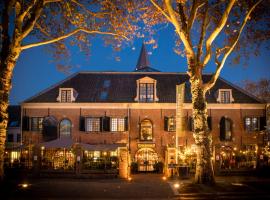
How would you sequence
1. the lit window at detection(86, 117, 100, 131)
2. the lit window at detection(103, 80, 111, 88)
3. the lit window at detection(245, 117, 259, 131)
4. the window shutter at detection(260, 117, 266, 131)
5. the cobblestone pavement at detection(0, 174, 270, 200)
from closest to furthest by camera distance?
1. the cobblestone pavement at detection(0, 174, 270, 200)
2. the lit window at detection(86, 117, 100, 131)
3. the window shutter at detection(260, 117, 266, 131)
4. the lit window at detection(245, 117, 259, 131)
5. the lit window at detection(103, 80, 111, 88)

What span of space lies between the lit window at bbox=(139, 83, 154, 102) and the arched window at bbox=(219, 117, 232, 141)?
7461 mm

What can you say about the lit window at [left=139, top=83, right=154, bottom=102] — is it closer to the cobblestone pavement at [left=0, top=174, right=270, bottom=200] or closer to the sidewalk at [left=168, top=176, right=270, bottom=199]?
the cobblestone pavement at [left=0, top=174, right=270, bottom=200]

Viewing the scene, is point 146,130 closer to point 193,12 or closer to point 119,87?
point 119,87

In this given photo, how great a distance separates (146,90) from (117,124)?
4.59 metres

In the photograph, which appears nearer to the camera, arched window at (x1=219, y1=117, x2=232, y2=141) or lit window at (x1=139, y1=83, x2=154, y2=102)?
arched window at (x1=219, y1=117, x2=232, y2=141)

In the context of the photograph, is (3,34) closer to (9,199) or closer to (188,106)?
(9,199)

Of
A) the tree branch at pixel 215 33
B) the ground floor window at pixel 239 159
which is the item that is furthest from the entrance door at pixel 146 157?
the tree branch at pixel 215 33

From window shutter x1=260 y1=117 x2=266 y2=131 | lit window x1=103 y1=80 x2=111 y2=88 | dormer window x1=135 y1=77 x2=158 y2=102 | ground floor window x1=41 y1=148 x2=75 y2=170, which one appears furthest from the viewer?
lit window x1=103 y1=80 x2=111 y2=88

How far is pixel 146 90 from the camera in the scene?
3616 centimetres

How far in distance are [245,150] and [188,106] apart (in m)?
7.12

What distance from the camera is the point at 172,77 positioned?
39375 millimetres

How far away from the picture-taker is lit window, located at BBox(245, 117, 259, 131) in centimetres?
3581

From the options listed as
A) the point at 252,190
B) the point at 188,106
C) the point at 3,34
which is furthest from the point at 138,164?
the point at 3,34

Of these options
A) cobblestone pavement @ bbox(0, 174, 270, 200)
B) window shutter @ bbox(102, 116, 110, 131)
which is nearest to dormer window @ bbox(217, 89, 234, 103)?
window shutter @ bbox(102, 116, 110, 131)
